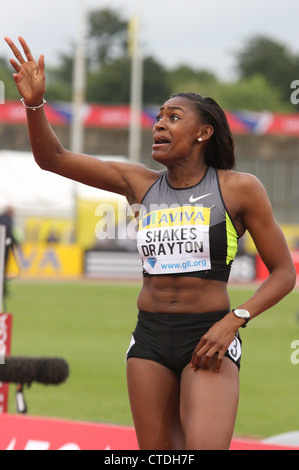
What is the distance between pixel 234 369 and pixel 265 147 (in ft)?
184

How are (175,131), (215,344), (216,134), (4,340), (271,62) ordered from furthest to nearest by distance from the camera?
(271,62), (4,340), (216,134), (175,131), (215,344)

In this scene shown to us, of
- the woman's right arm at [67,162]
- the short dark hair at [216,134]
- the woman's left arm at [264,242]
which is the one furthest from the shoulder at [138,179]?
the woman's left arm at [264,242]

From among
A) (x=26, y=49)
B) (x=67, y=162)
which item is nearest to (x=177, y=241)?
(x=67, y=162)

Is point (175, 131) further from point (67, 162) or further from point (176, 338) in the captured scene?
point (176, 338)

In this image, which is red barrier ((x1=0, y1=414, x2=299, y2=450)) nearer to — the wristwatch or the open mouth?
the wristwatch

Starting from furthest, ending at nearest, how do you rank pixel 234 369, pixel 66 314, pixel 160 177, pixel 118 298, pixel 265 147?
pixel 265 147 → pixel 118 298 → pixel 66 314 → pixel 160 177 → pixel 234 369

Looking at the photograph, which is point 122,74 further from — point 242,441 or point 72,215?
point 242,441

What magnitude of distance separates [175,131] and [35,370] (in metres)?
2.44

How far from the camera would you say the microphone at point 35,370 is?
6.00 metres

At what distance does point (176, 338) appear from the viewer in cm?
416

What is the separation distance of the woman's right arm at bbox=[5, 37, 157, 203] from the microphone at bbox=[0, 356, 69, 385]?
76.0 inches

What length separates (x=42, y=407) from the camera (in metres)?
9.59

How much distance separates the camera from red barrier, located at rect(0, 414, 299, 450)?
212 inches
